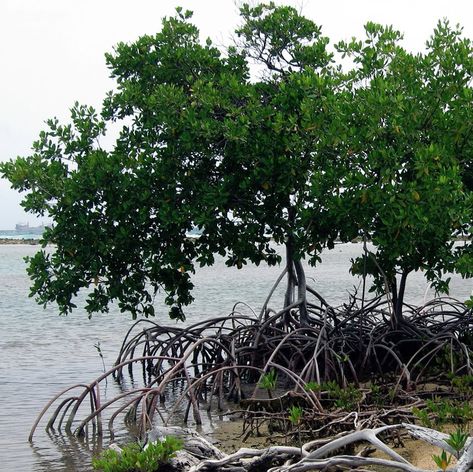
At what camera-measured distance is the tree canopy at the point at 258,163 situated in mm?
9039

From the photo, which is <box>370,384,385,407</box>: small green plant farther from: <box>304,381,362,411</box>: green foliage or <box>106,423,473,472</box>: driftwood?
<box>106,423,473,472</box>: driftwood

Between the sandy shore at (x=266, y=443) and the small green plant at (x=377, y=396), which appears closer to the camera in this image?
the sandy shore at (x=266, y=443)

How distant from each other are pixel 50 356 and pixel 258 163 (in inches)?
314

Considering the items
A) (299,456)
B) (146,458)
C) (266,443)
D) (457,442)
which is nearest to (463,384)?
(266,443)

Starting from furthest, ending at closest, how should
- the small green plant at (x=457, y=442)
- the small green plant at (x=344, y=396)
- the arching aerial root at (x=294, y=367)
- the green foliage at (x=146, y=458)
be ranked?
the arching aerial root at (x=294, y=367) → the small green plant at (x=344, y=396) → the green foliage at (x=146, y=458) → the small green plant at (x=457, y=442)

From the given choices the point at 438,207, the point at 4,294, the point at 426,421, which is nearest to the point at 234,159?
the point at 438,207

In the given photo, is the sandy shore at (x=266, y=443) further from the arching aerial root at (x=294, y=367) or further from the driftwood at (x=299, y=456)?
the driftwood at (x=299, y=456)

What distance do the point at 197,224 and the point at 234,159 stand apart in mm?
807

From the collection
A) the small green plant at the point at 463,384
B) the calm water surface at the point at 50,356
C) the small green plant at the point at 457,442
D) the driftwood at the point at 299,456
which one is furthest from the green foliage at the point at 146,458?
the small green plant at the point at 463,384

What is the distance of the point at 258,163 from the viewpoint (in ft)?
32.5

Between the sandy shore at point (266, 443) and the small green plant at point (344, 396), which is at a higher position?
the small green plant at point (344, 396)

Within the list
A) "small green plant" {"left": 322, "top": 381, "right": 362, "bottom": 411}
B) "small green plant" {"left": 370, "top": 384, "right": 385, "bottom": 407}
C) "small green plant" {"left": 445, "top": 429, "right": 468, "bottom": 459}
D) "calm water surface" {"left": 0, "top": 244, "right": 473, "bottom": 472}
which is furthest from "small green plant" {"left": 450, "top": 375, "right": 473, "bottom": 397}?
"calm water surface" {"left": 0, "top": 244, "right": 473, "bottom": 472}

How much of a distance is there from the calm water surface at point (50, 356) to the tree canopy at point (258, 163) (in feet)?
6.10

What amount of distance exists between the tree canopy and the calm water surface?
6.10ft
